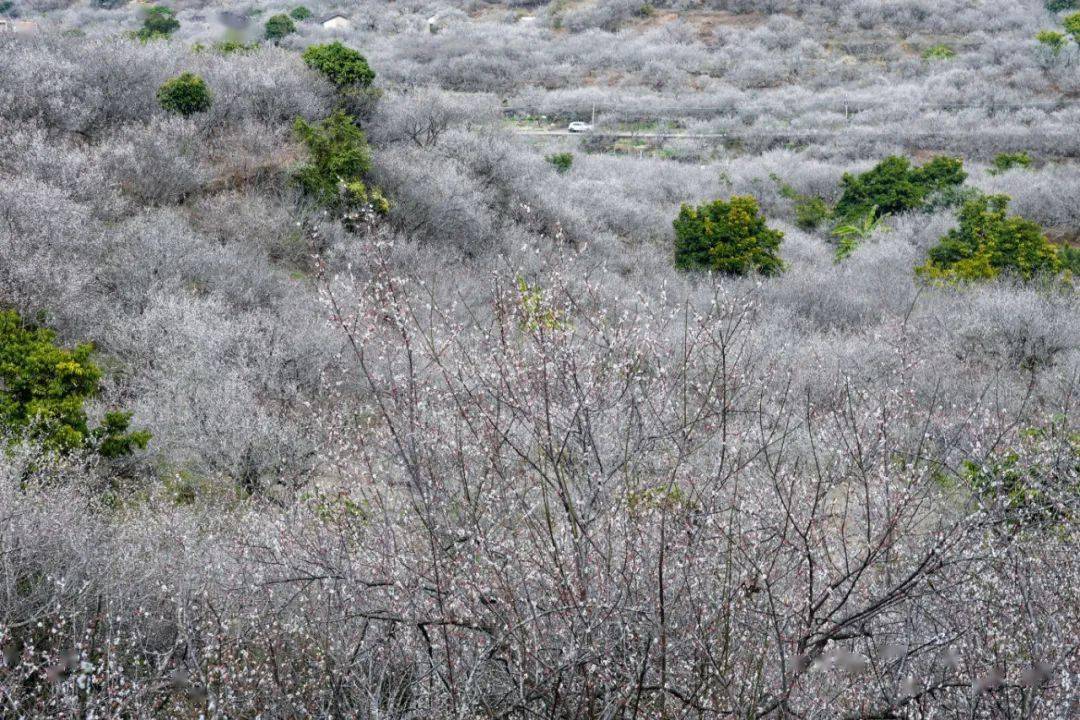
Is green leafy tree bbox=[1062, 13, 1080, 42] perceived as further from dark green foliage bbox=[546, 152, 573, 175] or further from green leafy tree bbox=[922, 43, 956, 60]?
dark green foliage bbox=[546, 152, 573, 175]

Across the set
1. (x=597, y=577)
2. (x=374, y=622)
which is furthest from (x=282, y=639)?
(x=597, y=577)

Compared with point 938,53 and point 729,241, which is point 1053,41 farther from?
point 729,241

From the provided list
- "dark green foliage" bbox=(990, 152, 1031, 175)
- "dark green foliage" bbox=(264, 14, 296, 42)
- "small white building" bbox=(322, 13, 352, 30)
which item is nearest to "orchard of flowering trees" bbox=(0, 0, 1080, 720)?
"dark green foliage" bbox=(264, 14, 296, 42)

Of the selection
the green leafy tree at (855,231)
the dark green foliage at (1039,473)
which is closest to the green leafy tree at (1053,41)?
the green leafy tree at (855,231)

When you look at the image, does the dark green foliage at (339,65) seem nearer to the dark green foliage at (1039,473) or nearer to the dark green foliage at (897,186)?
the dark green foliage at (897,186)

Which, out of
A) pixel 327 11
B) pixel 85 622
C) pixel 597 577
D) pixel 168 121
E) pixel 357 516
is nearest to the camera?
pixel 597 577

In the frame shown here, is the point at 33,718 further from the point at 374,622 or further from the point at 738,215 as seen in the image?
the point at 738,215

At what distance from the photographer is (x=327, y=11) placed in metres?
40.2

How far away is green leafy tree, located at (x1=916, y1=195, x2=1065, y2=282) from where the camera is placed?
46.5 ft

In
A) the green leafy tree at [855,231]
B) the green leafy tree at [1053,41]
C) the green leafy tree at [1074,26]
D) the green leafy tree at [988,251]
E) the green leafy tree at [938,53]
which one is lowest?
the green leafy tree at [855,231]

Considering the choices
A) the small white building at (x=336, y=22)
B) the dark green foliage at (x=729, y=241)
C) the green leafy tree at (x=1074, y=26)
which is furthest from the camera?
the small white building at (x=336, y=22)

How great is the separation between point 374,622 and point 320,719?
29.9 inches

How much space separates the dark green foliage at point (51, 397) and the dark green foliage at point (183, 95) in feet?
25.7

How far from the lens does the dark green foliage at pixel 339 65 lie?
1709cm
